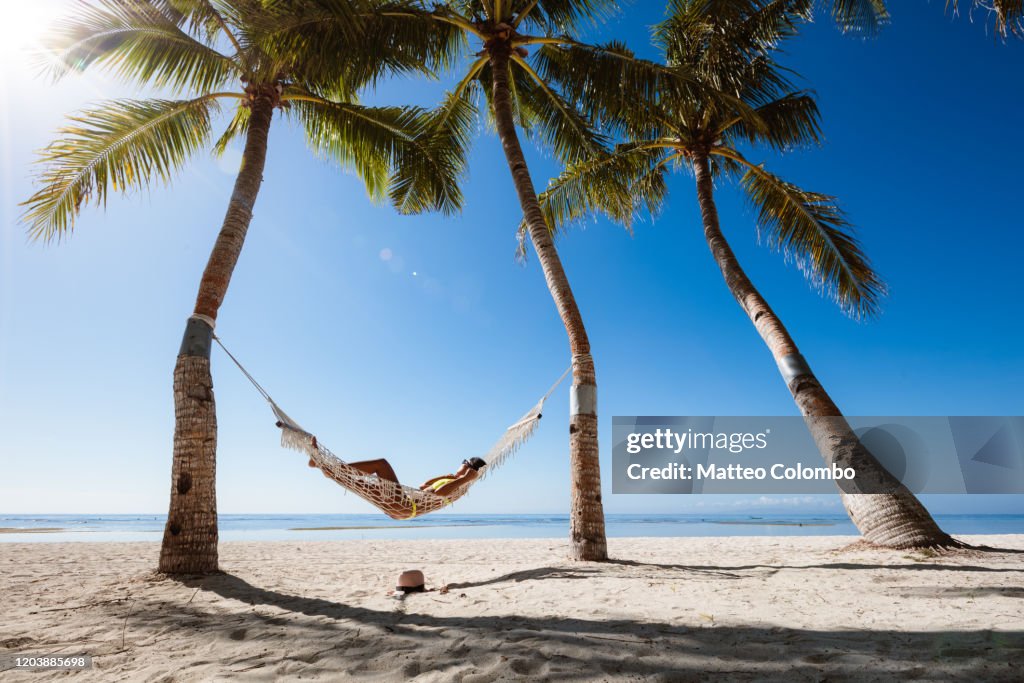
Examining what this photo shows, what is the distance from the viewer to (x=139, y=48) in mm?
5164

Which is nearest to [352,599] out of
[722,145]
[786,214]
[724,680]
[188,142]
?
[724,680]

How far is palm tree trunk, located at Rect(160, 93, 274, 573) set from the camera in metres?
4.05

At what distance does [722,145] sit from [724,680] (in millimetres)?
7138

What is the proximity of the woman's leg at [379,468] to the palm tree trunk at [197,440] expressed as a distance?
45.1 inches

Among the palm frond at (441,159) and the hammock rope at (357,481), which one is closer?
the hammock rope at (357,481)

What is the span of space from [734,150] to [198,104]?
6527 millimetres

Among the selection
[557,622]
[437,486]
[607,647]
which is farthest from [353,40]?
[607,647]

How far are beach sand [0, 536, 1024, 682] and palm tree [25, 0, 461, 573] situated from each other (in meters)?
0.93

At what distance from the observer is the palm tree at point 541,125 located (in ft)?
15.4

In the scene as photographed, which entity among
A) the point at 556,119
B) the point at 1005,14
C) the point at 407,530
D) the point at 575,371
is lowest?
the point at 407,530

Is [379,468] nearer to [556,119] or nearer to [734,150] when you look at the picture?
[556,119]

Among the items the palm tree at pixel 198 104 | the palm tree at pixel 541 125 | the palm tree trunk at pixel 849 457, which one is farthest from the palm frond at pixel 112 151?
the palm tree trunk at pixel 849 457

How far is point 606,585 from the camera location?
11.7 ft

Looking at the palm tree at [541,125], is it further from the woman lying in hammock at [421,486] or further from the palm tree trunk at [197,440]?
the palm tree trunk at [197,440]
